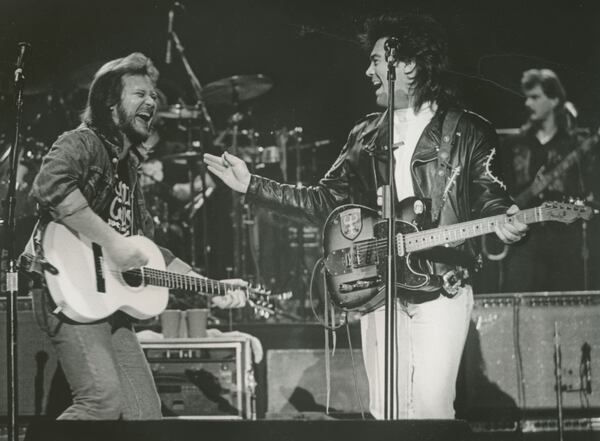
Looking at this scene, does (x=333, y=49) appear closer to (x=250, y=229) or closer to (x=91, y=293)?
(x=250, y=229)

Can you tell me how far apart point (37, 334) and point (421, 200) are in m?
2.51

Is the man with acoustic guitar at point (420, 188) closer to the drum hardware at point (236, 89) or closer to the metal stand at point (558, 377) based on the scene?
the drum hardware at point (236, 89)

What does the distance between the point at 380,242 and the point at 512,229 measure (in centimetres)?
67

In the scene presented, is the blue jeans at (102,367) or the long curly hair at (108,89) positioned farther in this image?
the long curly hair at (108,89)

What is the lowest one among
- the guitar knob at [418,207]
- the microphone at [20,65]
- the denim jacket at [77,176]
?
the guitar knob at [418,207]

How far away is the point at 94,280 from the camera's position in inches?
145

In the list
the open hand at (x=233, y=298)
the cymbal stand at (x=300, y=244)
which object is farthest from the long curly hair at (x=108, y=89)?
Answer: the open hand at (x=233, y=298)

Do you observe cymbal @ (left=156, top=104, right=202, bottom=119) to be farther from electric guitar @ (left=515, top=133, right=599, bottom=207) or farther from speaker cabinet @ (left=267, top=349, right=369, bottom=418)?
electric guitar @ (left=515, top=133, right=599, bottom=207)

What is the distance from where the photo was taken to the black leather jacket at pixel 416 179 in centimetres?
390

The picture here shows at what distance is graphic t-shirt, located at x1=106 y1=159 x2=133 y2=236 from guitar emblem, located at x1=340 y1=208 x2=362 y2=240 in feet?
3.68

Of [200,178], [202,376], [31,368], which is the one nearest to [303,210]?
[200,178]

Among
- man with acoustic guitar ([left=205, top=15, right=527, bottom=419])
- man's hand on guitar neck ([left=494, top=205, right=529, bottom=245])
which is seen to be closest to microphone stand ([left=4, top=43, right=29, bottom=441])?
man with acoustic guitar ([left=205, top=15, right=527, bottom=419])

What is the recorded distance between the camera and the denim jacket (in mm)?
3629

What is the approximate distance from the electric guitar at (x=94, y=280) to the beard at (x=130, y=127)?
544 mm
